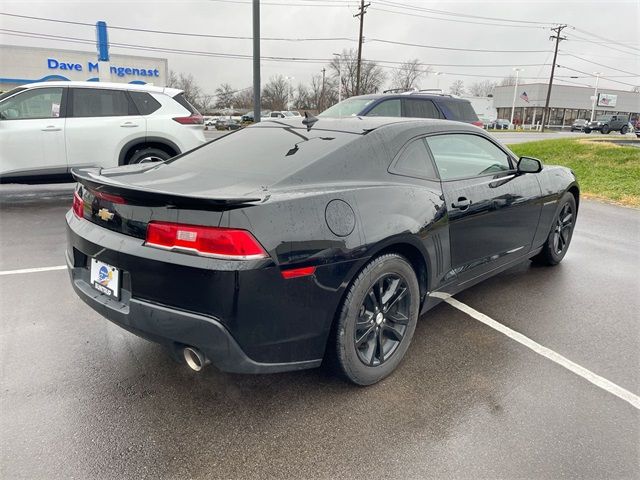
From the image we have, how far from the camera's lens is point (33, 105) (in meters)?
6.89

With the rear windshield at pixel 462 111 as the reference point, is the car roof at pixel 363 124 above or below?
below

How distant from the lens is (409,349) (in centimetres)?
313

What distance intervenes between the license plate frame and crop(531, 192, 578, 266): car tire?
3.92 meters

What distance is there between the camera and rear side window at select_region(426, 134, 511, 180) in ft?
10.8

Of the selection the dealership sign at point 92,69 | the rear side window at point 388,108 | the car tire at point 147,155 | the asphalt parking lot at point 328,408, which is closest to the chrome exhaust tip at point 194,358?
the asphalt parking lot at point 328,408

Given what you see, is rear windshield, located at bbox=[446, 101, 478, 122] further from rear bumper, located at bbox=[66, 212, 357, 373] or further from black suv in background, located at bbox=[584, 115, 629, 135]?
black suv in background, located at bbox=[584, 115, 629, 135]

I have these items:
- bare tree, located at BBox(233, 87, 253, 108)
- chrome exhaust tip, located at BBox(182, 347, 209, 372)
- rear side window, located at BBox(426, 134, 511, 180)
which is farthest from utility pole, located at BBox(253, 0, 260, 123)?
bare tree, located at BBox(233, 87, 253, 108)

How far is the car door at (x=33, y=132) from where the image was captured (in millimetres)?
6766

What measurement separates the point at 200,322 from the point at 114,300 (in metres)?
0.60

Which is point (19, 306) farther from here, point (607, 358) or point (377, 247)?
point (607, 358)

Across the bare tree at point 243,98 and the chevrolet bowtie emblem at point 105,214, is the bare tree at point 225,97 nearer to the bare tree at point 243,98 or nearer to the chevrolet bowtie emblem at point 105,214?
the bare tree at point 243,98

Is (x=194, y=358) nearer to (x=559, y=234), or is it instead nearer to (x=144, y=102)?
(x=559, y=234)

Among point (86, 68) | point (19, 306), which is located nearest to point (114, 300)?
point (19, 306)

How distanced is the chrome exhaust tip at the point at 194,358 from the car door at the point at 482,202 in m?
1.79
